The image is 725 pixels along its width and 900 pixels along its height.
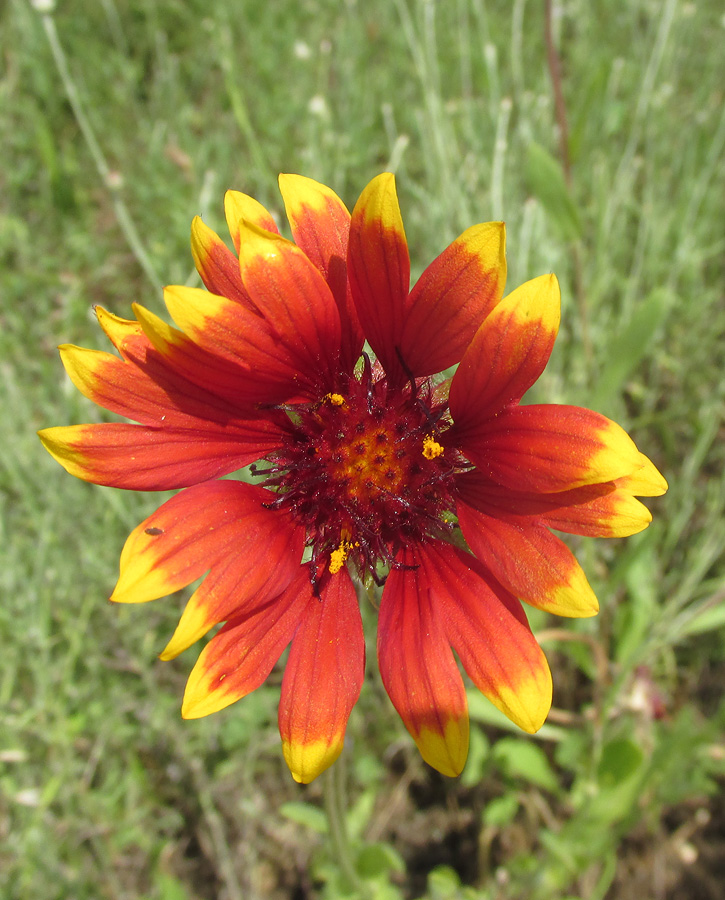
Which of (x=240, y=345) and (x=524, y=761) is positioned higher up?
(x=240, y=345)

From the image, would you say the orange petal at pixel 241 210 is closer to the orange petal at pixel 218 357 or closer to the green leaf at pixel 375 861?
the orange petal at pixel 218 357

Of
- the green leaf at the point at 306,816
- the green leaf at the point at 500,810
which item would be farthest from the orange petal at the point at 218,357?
the green leaf at the point at 500,810

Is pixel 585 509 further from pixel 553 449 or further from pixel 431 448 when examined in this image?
pixel 431 448

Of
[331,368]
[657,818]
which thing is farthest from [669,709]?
[331,368]

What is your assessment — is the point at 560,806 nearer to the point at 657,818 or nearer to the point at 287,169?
the point at 657,818

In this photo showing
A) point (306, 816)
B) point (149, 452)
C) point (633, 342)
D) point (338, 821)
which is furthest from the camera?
point (633, 342)

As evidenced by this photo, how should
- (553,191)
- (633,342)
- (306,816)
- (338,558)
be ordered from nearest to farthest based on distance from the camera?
(338,558), (306,816), (633,342), (553,191)

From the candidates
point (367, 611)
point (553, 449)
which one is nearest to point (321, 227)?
point (553, 449)
